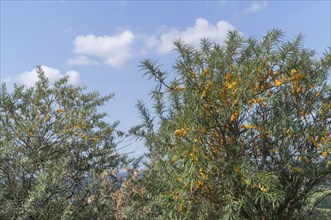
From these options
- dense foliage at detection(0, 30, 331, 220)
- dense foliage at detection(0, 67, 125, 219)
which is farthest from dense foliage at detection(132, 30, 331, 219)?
dense foliage at detection(0, 67, 125, 219)

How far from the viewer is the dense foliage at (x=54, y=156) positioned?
516 centimetres

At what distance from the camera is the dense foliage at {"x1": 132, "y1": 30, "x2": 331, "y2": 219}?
13.8 feet

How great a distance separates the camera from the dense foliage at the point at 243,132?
166 inches

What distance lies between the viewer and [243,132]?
4.48 meters

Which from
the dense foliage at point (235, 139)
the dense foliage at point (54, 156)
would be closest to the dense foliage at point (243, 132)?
the dense foliage at point (235, 139)

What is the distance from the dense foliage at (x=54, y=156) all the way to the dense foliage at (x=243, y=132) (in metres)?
1.48

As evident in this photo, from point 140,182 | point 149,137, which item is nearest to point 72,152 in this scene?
point 140,182

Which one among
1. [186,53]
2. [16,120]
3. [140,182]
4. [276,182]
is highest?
[16,120]

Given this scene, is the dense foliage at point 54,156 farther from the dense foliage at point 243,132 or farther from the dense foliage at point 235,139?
the dense foliage at point 243,132

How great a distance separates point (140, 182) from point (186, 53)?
268cm

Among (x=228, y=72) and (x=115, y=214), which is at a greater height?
(x=228, y=72)

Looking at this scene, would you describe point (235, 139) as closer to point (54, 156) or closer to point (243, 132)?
point (243, 132)

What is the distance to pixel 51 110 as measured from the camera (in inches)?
305

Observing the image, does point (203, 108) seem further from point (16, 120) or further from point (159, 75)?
point (16, 120)
